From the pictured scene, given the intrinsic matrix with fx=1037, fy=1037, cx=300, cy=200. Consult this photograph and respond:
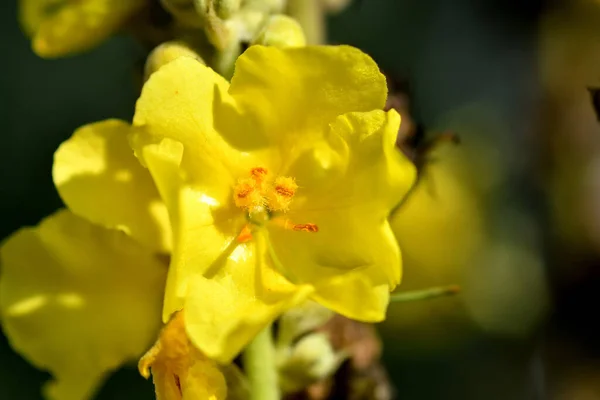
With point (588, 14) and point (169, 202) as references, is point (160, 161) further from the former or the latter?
point (588, 14)

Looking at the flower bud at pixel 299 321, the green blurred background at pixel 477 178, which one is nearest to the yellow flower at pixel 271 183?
the flower bud at pixel 299 321

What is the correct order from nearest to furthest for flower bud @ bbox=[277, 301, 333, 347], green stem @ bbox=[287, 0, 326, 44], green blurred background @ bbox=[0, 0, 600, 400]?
flower bud @ bbox=[277, 301, 333, 347], green stem @ bbox=[287, 0, 326, 44], green blurred background @ bbox=[0, 0, 600, 400]

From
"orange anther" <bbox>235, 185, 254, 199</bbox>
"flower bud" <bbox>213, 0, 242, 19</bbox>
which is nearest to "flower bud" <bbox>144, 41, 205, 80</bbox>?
"flower bud" <bbox>213, 0, 242, 19</bbox>

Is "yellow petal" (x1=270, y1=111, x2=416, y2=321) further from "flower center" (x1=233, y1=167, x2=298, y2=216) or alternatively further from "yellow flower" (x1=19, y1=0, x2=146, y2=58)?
"yellow flower" (x1=19, y1=0, x2=146, y2=58)

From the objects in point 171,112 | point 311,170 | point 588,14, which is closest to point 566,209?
point 588,14

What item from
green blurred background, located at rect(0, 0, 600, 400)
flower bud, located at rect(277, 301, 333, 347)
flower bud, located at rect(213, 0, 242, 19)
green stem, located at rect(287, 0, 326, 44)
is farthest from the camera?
green blurred background, located at rect(0, 0, 600, 400)

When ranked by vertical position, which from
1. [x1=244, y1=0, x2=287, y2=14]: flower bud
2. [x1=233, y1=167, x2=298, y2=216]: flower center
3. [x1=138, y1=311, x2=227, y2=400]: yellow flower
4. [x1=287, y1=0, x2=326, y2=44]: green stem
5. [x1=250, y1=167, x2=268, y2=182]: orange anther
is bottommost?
[x1=138, y1=311, x2=227, y2=400]: yellow flower

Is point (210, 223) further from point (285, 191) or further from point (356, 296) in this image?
point (356, 296)
